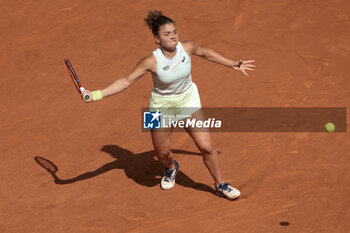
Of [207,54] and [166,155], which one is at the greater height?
[207,54]

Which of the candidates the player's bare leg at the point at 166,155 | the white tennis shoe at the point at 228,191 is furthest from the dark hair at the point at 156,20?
the white tennis shoe at the point at 228,191

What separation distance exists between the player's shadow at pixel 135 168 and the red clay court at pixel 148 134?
0.02 metres

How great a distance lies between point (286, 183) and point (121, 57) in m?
4.79

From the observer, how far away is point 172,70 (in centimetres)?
705

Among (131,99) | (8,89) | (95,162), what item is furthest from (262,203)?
(8,89)

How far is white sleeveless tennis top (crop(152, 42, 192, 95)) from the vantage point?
23.1 ft

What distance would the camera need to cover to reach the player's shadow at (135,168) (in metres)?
8.39

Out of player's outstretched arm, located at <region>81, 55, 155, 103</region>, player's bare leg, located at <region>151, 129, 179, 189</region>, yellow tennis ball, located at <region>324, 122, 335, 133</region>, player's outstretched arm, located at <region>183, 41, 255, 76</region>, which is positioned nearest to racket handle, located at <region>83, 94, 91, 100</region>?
player's outstretched arm, located at <region>81, 55, 155, 103</region>

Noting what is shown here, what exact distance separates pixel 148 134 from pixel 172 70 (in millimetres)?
2630

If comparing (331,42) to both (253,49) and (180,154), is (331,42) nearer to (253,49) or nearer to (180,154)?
(253,49)

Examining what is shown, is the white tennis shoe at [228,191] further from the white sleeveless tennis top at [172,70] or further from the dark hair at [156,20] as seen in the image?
the dark hair at [156,20]

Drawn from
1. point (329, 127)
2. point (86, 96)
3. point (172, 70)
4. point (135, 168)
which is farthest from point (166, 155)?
point (329, 127)

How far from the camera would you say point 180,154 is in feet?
29.3

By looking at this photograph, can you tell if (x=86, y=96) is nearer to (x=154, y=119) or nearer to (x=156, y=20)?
(x=154, y=119)
